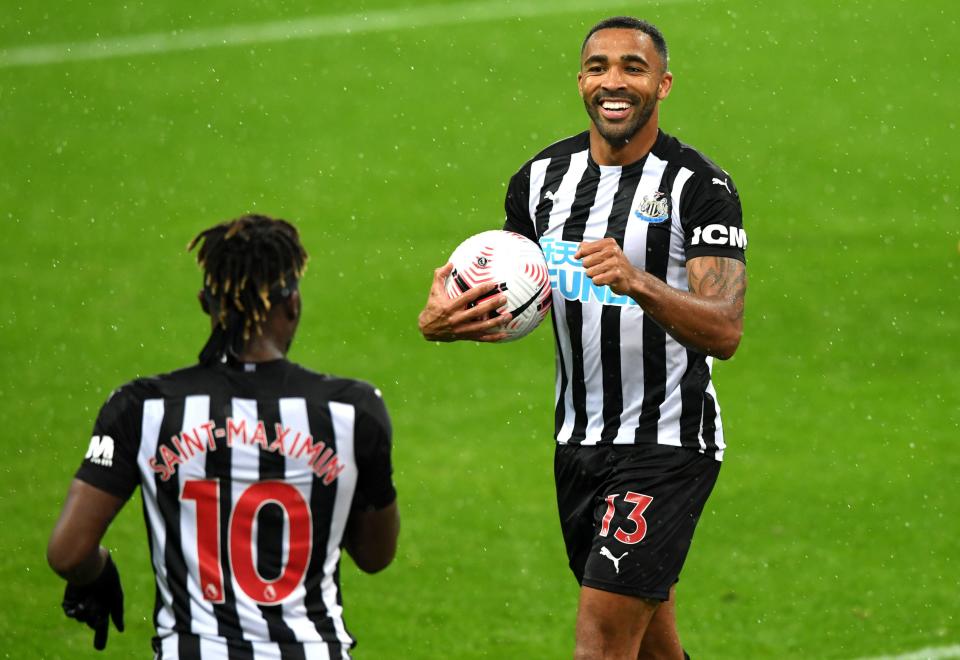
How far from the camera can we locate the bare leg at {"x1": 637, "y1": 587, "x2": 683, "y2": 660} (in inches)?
231

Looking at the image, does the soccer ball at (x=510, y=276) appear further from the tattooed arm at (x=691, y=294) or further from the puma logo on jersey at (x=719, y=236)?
the puma logo on jersey at (x=719, y=236)

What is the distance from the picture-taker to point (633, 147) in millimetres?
5883

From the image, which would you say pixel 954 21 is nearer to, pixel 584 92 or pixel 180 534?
pixel 584 92

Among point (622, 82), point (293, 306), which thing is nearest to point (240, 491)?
point (293, 306)

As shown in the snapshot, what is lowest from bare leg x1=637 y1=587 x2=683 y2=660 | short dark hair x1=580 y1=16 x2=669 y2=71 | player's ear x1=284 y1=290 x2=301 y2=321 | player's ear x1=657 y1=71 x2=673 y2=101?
bare leg x1=637 y1=587 x2=683 y2=660

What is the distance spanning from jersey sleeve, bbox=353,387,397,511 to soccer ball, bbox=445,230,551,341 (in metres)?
1.50

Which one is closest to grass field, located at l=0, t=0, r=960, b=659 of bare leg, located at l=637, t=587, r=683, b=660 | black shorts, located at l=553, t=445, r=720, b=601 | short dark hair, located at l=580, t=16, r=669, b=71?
bare leg, located at l=637, t=587, r=683, b=660

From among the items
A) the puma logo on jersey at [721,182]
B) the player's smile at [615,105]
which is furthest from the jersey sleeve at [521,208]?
the puma logo on jersey at [721,182]

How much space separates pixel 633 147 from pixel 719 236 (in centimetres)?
59

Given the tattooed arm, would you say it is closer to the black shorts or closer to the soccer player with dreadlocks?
the black shorts

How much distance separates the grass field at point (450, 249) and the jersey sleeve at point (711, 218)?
8.60 ft

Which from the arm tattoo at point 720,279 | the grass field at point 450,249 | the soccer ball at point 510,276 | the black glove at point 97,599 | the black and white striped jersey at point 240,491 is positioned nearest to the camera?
the black and white striped jersey at point 240,491

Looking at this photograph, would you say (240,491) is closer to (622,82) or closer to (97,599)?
(97,599)

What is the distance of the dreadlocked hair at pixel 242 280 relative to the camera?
409 centimetres
